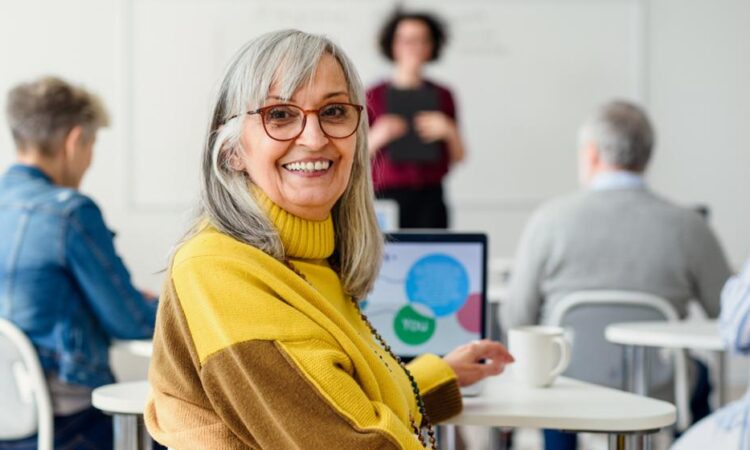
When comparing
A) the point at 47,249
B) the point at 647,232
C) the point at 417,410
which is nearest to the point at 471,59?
the point at 647,232

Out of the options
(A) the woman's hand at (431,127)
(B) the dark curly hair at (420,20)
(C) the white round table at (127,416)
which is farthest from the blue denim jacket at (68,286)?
(B) the dark curly hair at (420,20)

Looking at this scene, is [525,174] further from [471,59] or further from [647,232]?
[647,232]

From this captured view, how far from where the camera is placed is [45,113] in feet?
8.91

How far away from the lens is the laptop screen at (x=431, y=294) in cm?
206

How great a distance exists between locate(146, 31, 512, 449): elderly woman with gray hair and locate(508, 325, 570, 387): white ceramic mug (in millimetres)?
406

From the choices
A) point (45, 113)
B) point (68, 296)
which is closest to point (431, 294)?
point (68, 296)

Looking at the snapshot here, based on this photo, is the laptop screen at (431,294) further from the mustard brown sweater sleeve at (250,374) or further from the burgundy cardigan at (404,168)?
the burgundy cardigan at (404,168)

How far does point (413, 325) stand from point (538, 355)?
0.25 m

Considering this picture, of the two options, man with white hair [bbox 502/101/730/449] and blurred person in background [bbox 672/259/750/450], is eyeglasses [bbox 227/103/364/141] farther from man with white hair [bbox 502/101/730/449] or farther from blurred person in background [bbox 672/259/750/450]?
man with white hair [bbox 502/101/730/449]

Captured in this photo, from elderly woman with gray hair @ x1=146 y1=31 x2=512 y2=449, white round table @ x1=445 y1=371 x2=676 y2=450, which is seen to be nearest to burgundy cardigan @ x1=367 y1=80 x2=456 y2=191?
white round table @ x1=445 y1=371 x2=676 y2=450

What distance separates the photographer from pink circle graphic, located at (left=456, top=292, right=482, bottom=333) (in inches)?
81.0

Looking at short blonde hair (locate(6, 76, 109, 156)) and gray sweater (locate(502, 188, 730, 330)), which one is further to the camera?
gray sweater (locate(502, 188, 730, 330))

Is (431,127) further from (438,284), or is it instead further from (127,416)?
(127,416)

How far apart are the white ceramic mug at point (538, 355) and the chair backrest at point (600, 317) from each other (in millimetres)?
976
